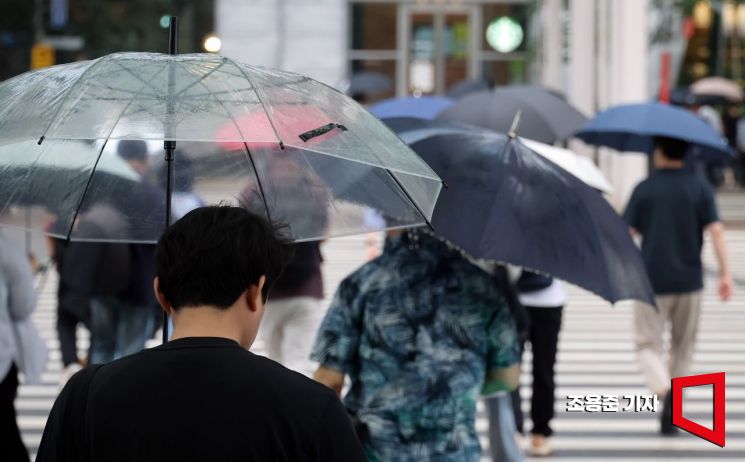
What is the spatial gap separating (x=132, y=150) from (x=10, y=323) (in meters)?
1.83

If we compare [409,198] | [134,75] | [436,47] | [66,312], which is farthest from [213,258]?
[436,47]

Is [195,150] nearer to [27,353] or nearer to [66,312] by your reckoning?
[27,353]

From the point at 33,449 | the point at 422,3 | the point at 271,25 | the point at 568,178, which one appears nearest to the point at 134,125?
the point at 568,178

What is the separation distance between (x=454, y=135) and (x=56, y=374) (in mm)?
7228

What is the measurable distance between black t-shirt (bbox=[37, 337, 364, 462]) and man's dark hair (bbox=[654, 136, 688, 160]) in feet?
21.0

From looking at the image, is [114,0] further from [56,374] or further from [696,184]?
[696,184]

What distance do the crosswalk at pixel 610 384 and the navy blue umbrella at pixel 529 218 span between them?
3859mm

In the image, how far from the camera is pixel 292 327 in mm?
8438

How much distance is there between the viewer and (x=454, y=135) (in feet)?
16.7

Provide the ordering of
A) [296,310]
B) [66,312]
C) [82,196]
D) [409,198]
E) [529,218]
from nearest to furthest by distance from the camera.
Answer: [409,198]
[82,196]
[529,218]
[296,310]
[66,312]

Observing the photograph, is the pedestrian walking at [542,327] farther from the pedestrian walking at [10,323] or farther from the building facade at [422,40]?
the building facade at [422,40]

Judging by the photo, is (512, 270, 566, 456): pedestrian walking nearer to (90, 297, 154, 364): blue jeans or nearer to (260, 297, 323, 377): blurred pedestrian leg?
(260, 297, 323, 377): blurred pedestrian leg

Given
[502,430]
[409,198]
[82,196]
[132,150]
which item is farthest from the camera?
Result: [502,430]

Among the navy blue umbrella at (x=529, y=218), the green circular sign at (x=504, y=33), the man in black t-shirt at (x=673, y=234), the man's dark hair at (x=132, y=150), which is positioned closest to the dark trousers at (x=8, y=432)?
the man's dark hair at (x=132, y=150)
